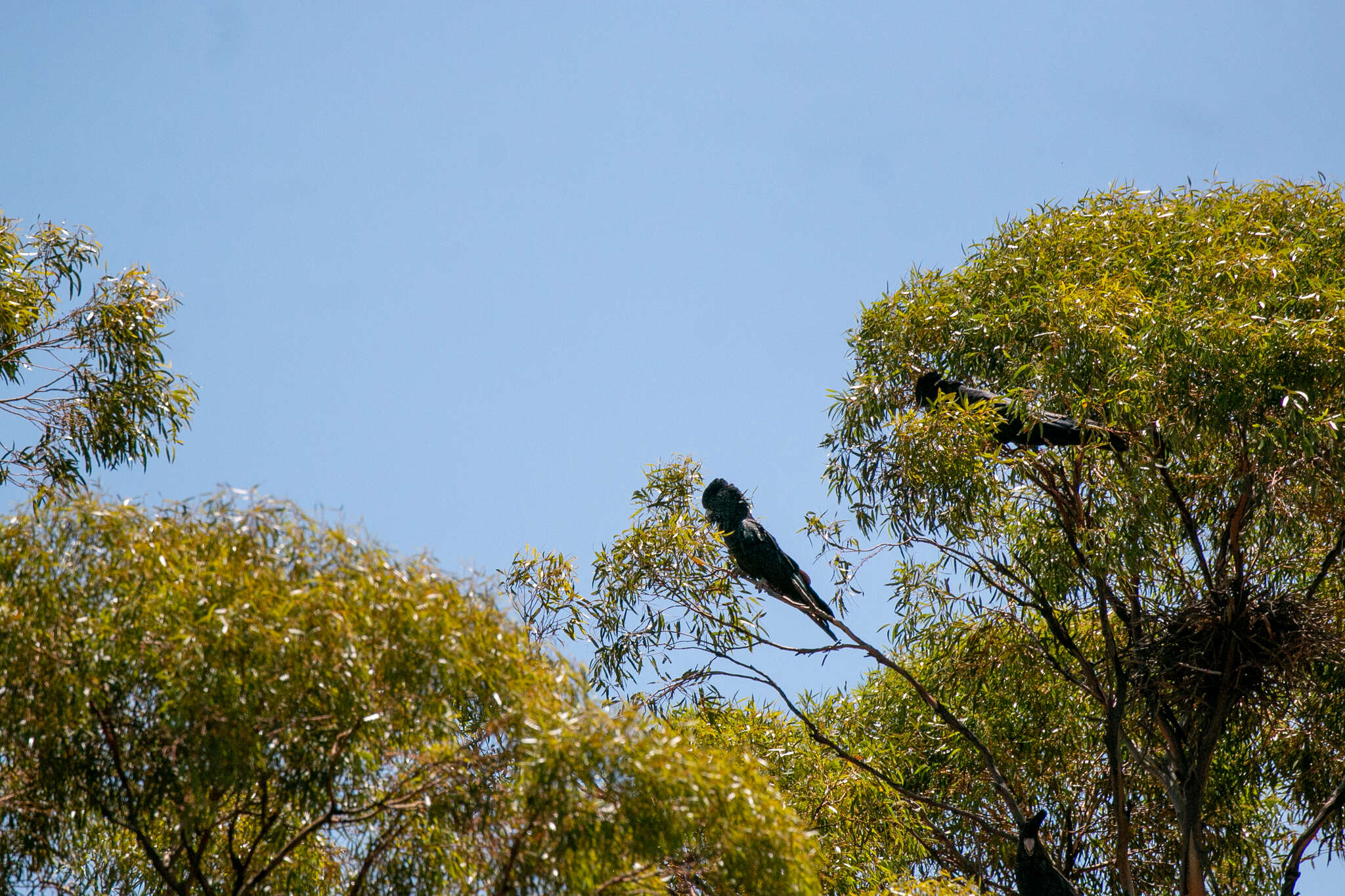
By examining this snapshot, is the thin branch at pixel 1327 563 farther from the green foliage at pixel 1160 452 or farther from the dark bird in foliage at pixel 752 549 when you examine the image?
the dark bird in foliage at pixel 752 549

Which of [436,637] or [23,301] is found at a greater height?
[23,301]

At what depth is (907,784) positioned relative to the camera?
10.9m

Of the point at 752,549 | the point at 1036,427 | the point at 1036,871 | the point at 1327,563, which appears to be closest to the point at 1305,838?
the point at 1327,563

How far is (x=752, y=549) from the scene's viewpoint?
316 inches

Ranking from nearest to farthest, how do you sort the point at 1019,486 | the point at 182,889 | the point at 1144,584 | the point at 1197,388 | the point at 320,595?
the point at 320,595, the point at 182,889, the point at 1197,388, the point at 1019,486, the point at 1144,584

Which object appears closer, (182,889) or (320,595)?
(320,595)

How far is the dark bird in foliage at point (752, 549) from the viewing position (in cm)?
805

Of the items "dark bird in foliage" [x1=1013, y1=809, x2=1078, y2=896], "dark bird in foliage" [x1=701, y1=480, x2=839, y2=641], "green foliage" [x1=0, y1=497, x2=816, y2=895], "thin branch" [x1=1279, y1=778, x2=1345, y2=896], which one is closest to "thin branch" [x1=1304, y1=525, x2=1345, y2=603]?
"thin branch" [x1=1279, y1=778, x2=1345, y2=896]

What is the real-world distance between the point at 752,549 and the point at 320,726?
3696 millimetres

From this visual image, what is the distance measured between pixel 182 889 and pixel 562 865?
1528 mm

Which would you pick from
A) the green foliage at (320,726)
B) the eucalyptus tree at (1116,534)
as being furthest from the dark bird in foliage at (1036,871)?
the green foliage at (320,726)

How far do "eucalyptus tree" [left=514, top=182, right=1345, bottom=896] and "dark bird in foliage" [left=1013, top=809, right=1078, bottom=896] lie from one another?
55 cm

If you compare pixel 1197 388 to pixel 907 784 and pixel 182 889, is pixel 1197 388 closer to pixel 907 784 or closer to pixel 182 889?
pixel 907 784

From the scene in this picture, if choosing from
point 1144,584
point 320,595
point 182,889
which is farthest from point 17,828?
point 1144,584
